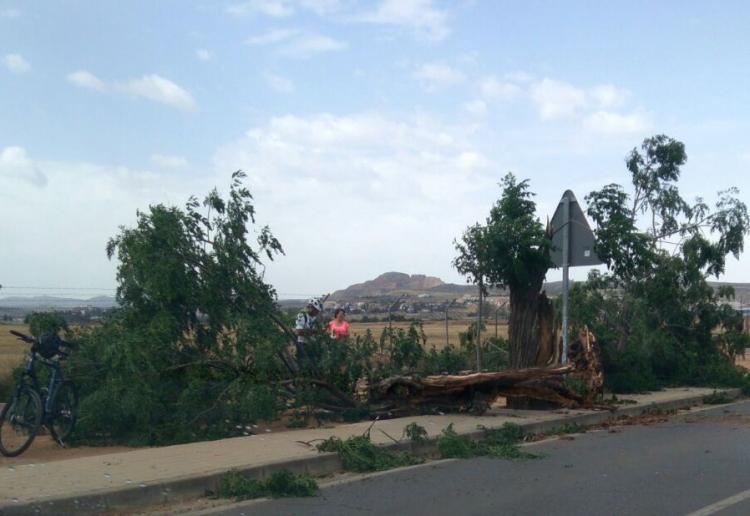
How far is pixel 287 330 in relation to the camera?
13.2 m

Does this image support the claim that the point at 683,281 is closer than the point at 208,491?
No

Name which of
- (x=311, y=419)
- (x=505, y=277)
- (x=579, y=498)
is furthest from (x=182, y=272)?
(x=579, y=498)

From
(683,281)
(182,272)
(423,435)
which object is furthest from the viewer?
(683,281)

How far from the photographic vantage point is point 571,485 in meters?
8.87

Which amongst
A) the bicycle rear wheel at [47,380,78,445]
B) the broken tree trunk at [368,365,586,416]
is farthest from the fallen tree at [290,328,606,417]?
the bicycle rear wheel at [47,380,78,445]

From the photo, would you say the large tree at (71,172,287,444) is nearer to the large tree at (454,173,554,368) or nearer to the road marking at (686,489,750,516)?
the large tree at (454,173,554,368)

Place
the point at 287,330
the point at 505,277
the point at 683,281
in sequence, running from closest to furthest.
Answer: the point at 287,330, the point at 505,277, the point at 683,281

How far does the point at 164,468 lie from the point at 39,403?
6.74 feet

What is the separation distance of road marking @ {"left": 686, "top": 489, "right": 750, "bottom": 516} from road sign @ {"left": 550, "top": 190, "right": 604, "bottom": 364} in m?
5.63

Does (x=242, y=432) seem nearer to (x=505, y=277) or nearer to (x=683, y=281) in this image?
(x=505, y=277)

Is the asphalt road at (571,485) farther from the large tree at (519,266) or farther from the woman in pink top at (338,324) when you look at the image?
the woman in pink top at (338,324)

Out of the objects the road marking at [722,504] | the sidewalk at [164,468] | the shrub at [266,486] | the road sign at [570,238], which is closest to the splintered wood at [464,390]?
the sidewalk at [164,468]

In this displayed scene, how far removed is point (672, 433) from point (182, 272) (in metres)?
7.03

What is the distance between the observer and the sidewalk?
297 inches
